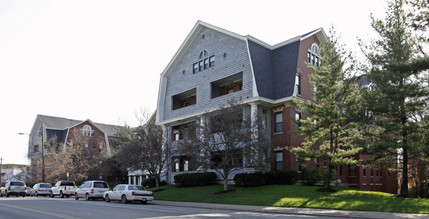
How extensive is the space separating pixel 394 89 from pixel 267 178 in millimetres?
11794

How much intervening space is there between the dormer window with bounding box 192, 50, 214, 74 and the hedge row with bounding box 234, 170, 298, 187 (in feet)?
40.2

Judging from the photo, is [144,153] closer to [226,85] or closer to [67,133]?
[226,85]

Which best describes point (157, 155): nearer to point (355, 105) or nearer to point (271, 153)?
point (271, 153)

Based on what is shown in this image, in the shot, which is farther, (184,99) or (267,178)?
(184,99)

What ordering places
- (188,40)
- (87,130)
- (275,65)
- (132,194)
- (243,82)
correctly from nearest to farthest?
1. (132,194)
2. (243,82)
3. (275,65)
4. (188,40)
5. (87,130)

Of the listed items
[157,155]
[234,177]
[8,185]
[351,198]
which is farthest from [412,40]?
[8,185]

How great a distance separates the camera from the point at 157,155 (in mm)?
33688

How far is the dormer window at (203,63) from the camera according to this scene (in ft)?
122

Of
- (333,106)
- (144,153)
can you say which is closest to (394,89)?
(333,106)

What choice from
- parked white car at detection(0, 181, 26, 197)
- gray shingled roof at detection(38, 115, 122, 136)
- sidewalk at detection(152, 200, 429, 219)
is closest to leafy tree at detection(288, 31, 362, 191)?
sidewalk at detection(152, 200, 429, 219)

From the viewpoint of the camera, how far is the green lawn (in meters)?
18.6

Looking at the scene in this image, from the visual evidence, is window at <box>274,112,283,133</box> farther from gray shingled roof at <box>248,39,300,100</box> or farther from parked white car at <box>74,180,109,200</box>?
parked white car at <box>74,180,109,200</box>

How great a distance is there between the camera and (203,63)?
125ft

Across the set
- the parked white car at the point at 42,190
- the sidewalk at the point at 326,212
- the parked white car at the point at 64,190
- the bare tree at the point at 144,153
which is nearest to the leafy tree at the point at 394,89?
the sidewalk at the point at 326,212
